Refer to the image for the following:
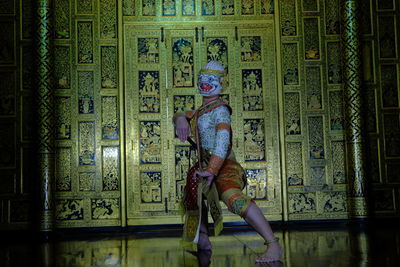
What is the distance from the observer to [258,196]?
7105 millimetres

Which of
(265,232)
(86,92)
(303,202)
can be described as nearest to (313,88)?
(303,202)

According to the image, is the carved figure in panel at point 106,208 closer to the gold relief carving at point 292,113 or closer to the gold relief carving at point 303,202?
the gold relief carving at point 303,202

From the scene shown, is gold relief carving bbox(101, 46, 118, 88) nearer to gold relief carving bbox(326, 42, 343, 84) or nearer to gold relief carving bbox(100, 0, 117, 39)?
gold relief carving bbox(100, 0, 117, 39)

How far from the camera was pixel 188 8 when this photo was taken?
23.9 ft

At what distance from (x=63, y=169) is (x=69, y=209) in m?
0.57

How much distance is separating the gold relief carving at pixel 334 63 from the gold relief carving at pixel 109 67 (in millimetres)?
3132

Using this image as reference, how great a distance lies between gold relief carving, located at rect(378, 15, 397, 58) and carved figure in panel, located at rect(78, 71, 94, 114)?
14.0 ft

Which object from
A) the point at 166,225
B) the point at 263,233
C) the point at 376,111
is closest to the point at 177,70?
the point at 166,225

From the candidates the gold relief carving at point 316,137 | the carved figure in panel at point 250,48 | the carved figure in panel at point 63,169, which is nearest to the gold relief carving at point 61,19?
the carved figure in panel at point 63,169

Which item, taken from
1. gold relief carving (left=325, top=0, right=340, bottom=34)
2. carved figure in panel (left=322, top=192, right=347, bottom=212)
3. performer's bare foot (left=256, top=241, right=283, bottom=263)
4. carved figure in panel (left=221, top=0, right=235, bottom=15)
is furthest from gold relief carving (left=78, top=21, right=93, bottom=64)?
performer's bare foot (left=256, top=241, right=283, bottom=263)

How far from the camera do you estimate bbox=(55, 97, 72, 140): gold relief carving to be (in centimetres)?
703

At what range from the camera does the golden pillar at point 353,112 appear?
268 inches

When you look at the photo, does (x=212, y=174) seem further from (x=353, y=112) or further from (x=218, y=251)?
(x=353, y=112)

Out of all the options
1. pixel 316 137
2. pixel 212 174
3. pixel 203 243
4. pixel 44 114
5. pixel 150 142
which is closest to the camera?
pixel 212 174
